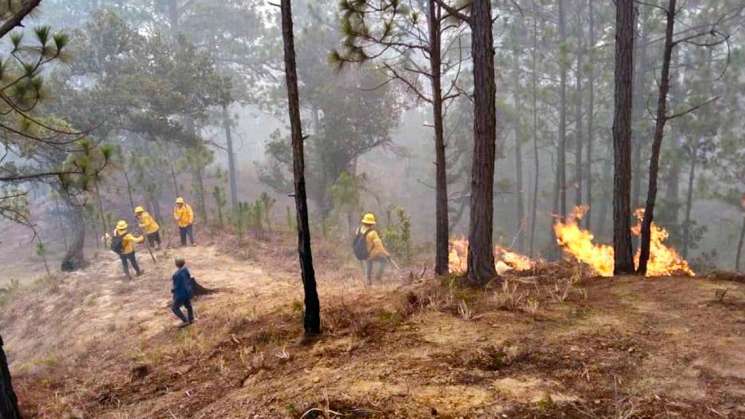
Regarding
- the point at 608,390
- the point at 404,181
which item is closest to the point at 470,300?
the point at 608,390

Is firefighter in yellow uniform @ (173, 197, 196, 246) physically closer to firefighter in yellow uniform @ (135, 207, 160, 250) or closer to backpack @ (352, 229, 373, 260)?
firefighter in yellow uniform @ (135, 207, 160, 250)

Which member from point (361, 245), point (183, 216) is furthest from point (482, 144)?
point (183, 216)

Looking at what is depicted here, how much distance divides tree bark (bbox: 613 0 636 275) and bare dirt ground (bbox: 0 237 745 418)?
1.39 metres

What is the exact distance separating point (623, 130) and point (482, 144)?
10.1 feet

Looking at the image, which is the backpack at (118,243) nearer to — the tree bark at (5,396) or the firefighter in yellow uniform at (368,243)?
the firefighter in yellow uniform at (368,243)

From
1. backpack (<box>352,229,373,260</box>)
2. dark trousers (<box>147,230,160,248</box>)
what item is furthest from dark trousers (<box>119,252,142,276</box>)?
backpack (<box>352,229,373,260</box>)

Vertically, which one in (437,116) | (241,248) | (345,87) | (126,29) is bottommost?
(241,248)

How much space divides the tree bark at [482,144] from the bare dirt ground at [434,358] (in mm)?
529

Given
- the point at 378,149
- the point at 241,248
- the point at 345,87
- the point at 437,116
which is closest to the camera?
the point at 437,116

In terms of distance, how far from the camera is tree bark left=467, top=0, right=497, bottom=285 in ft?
24.0

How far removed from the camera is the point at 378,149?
4084cm

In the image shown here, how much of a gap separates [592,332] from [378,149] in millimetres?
35849

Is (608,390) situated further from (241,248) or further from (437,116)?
(241,248)

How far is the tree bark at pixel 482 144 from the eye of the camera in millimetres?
7309
